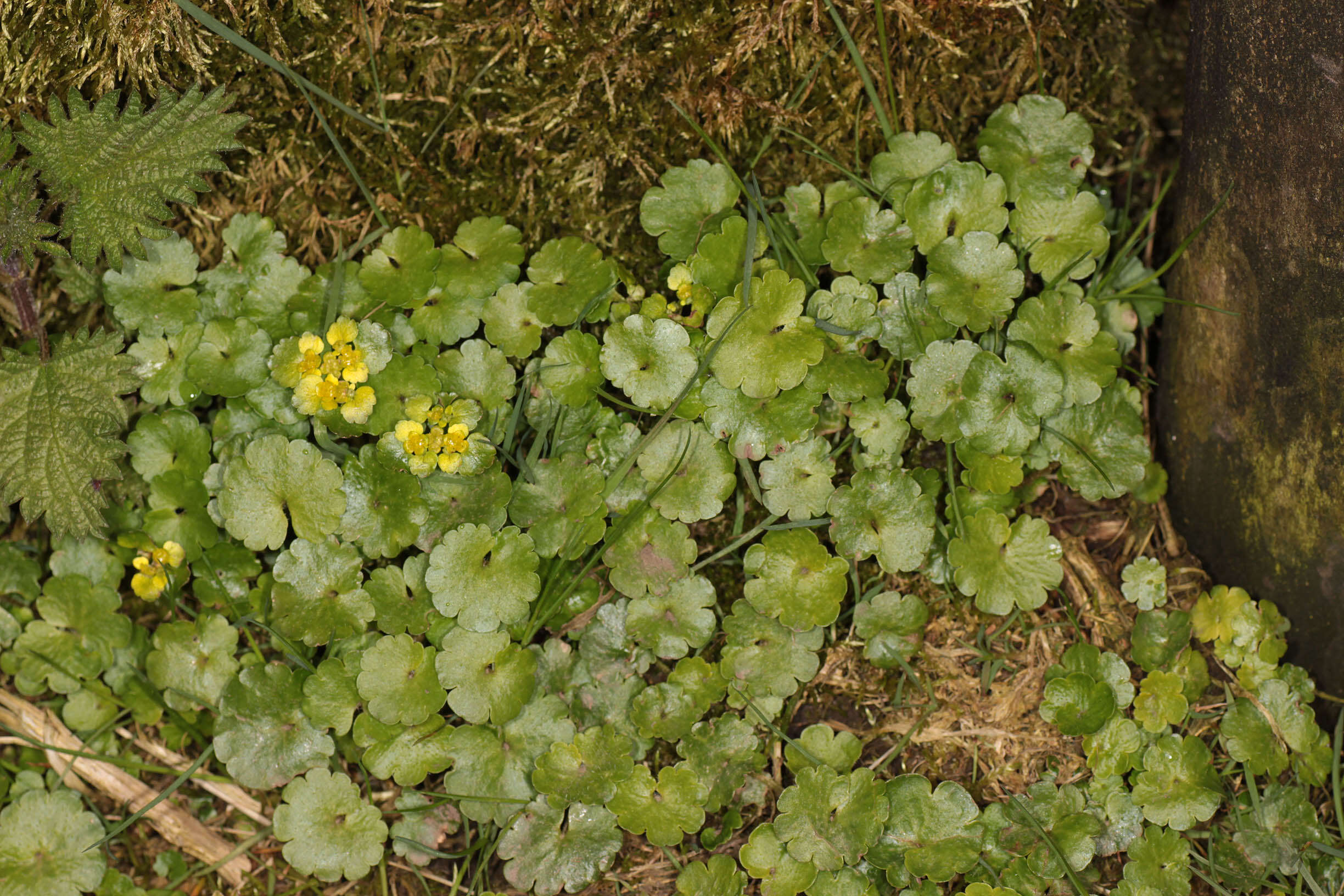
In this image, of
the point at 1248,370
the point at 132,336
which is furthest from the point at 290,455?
the point at 1248,370

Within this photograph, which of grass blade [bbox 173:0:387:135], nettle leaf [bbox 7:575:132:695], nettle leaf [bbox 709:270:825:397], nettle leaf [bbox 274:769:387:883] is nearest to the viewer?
grass blade [bbox 173:0:387:135]

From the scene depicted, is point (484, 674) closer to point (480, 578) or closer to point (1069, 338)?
point (480, 578)

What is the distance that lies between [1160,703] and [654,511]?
1389 millimetres

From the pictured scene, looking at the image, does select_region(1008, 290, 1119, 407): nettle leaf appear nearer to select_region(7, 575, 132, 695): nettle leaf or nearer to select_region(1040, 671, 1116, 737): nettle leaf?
select_region(1040, 671, 1116, 737): nettle leaf

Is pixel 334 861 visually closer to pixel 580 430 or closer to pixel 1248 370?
pixel 580 430

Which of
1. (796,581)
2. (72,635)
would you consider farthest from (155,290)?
(796,581)

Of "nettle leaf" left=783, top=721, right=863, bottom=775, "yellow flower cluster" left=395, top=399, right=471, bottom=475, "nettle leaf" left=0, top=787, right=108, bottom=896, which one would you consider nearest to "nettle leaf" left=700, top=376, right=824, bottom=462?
"yellow flower cluster" left=395, top=399, right=471, bottom=475

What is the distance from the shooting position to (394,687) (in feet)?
7.26

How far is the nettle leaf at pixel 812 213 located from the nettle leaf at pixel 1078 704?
1250 mm

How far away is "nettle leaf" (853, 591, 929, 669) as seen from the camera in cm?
229

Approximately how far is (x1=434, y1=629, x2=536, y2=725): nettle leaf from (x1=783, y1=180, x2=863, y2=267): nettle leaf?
48.8 inches

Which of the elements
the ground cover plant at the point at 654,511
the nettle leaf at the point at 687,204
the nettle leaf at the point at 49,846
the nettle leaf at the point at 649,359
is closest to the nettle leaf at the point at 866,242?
the ground cover plant at the point at 654,511

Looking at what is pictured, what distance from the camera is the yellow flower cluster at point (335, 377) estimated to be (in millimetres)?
2207

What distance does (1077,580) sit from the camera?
239cm
